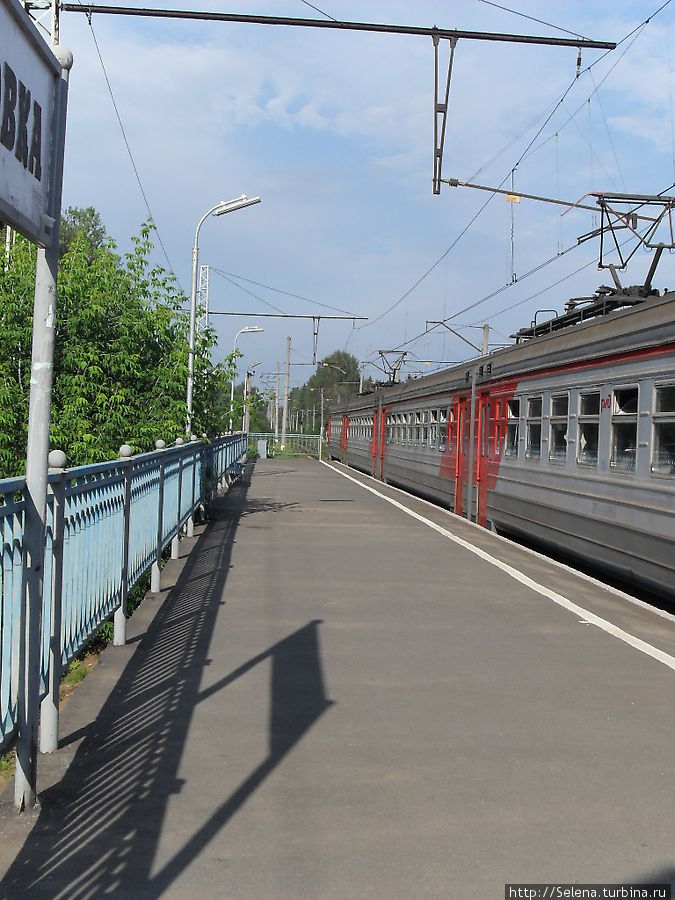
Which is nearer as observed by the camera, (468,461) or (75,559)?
(75,559)

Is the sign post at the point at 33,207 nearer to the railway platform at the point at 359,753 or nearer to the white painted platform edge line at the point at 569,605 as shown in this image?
the railway platform at the point at 359,753

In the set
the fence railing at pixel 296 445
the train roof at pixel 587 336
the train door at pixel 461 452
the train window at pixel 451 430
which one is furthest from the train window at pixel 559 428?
the fence railing at pixel 296 445

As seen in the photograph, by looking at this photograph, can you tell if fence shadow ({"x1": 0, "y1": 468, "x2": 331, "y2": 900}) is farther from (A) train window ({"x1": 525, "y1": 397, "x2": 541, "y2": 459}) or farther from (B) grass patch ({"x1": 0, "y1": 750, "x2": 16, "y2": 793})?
(A) train window ({"x1": 525, "y1": 397, "x2": 541, "y2": 459})

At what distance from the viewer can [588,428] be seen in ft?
37.6

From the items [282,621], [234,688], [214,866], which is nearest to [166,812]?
[214,866]

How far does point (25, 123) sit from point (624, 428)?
26.0 ft

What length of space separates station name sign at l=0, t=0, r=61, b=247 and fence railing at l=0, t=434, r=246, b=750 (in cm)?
103

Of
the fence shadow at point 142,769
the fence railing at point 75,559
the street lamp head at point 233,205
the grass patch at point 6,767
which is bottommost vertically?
the grass patch at point 6,767

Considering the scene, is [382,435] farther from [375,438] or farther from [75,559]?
[75,559]

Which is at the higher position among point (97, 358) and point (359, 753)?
point (97, 358)

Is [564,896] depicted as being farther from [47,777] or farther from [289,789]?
[47,777]

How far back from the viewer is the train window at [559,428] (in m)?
12.3

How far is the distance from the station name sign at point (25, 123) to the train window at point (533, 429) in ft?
33.5

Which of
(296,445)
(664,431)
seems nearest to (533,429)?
(664,431)
